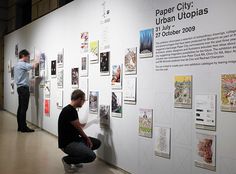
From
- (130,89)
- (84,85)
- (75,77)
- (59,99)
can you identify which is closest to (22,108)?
(59,99)

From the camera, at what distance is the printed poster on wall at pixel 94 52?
15.1 ft

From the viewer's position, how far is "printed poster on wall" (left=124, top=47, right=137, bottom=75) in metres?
3.72

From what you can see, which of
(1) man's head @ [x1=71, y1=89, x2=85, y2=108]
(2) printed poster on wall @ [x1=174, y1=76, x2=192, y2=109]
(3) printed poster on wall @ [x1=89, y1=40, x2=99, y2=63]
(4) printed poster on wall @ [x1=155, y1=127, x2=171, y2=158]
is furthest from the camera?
(3) printed poster on wall @ [x1=89, y1=40, x2=99, y2=63]

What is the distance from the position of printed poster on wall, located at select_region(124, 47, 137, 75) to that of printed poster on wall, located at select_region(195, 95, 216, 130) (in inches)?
42.5

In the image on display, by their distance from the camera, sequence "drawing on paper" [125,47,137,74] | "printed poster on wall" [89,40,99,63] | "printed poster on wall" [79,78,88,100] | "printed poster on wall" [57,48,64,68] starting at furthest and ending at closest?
"printed poster on wall" [57,48,64,68] → "printed poster on wall" [79,78,88,100] → "printed poster on wall" [89,40,99,63] → "drawing on paper" [125,47,137,74]

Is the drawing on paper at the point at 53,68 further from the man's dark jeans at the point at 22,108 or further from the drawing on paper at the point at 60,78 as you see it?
the man's dark jeans at the point at 22,108

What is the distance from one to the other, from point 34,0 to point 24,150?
4.57 metres

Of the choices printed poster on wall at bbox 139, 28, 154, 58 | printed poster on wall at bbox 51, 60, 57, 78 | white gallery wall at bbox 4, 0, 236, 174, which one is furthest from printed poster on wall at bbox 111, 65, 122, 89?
printed poster on wall at bbox 51, 60, 57, 78

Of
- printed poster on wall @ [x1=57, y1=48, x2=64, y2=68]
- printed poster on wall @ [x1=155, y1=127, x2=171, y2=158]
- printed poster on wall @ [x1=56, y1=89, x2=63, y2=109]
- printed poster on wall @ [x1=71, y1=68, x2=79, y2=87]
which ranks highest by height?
printed poster on wall @ [x1=57, y1=48, x2=64, y2=68]

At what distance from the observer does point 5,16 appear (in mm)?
11234

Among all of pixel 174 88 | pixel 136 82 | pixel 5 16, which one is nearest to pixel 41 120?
pixel 136 82

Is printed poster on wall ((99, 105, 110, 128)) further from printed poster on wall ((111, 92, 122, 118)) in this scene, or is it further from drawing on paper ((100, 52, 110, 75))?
drawing on paper ((100, 52, 110, 75))

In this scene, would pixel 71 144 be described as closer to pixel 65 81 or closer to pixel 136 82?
pixel 136 82

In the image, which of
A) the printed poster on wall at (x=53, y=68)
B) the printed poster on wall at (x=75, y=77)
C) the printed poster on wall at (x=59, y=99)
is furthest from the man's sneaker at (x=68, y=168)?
the printed poster on wall at (x=53, y=68)
